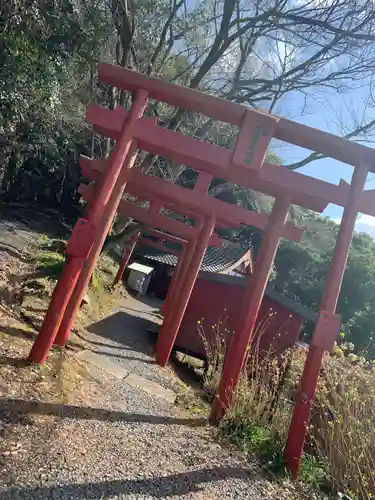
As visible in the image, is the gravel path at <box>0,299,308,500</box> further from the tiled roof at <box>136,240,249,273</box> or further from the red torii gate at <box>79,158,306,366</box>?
the tiled roof at <box>136,240,249,273</box>

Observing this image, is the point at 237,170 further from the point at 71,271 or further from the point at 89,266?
the point at 89,266

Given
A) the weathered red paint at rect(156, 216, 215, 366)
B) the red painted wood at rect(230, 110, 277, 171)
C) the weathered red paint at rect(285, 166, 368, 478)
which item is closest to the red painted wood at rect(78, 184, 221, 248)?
the weathered red paint at rect(156, 216, 215, 366)

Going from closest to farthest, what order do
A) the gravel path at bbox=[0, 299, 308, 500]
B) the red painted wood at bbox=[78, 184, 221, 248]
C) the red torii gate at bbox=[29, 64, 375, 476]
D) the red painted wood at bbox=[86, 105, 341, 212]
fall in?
the gravel path at bbox=[0, 299, 308, 500]
the red torii gate at bbox=[29, 64, 375, 476]
the red painted wood at bbox=[86, 105, 341, 212]
the red painted wood at bbox=[78, 184, 221, 248]

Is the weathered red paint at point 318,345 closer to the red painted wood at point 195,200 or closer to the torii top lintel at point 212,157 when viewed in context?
the torii top lintel at point 212,157

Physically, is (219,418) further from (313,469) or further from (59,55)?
(59,55)

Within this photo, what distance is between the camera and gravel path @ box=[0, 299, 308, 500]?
7.72ft

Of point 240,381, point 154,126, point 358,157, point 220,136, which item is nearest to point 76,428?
point 240,381

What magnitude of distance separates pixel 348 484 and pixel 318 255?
2094 cm

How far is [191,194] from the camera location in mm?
5688

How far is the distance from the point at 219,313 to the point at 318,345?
25.2 feet

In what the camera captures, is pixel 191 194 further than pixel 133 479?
Yes

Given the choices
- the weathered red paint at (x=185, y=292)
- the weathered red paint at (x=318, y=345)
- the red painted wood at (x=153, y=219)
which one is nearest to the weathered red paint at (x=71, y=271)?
the weathered red paint at (x=318, y=345)

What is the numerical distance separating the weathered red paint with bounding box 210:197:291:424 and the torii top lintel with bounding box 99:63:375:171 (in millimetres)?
733

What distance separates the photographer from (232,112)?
3965mm
